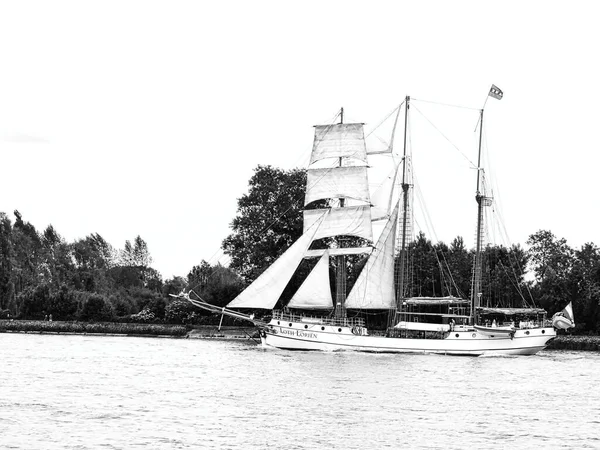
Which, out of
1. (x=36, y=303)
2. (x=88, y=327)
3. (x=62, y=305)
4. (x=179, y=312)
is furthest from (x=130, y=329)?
(x=36, y=303)

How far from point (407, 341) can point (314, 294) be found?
7344 mm

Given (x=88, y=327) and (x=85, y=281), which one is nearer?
(x=88, y=327)

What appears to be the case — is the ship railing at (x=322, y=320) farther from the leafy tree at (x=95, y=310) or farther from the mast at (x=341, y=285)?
the leafy tree at (x=95, y=310)

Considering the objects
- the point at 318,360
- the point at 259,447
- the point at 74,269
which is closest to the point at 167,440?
the point at 259,447

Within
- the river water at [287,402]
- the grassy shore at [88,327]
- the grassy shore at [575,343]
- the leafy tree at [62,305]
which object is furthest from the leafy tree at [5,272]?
the grassy shore at [575,343]

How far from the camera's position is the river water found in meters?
30.7

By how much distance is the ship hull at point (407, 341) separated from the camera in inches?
2938

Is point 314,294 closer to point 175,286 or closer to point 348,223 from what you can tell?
point 348,223

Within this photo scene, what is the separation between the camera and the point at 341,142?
8069 centimetres

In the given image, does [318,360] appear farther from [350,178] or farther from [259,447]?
[259,447]

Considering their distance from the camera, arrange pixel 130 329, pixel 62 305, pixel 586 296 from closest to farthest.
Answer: pixel 586 296 → pixel 130 329 → pixel 62 305

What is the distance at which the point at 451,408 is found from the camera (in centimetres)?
3856

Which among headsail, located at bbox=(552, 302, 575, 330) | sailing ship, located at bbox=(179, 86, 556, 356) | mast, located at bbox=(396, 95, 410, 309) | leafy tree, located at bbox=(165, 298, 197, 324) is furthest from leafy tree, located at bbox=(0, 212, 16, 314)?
headsail, located at bbox=(552, 302, 575, 330)

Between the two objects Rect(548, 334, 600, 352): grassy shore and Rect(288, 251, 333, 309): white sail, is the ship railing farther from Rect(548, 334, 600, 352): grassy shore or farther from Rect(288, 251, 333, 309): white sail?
Rect(548, 334, 600, 352): grassy shore
